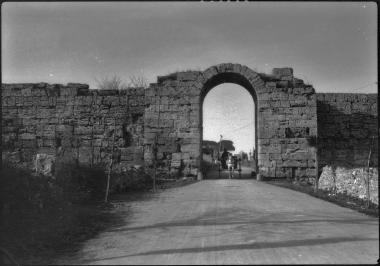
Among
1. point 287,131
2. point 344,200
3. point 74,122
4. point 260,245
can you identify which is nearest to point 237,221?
point 260,245

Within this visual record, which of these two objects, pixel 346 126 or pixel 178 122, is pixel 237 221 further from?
pixel 346 126

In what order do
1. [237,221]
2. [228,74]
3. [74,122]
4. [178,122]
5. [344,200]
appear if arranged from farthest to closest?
[74,122] → [228,74] → [178,122] → [344,200] → [237,221]

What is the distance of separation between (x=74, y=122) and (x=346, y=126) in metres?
11.1

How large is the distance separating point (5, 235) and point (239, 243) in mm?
3725

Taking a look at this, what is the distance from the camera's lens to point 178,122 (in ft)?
52.4

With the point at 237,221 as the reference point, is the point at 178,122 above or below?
above

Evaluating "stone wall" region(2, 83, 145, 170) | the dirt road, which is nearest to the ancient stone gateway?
"stone wall" region(2, 83, 145, 170)

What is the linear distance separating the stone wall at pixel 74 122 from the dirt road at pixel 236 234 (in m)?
5.92

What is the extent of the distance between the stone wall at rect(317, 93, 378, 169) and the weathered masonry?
41 millimetres

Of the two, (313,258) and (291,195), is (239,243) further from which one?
Answer: (291,195)

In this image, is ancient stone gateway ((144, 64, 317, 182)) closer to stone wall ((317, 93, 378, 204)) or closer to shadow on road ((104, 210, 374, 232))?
stone wall ((317, 93, 378, 204))

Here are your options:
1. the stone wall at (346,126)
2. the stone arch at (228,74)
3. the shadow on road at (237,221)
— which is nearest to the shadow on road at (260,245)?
the shadow on road at (237,221)

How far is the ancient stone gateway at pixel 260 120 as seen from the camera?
1562 cm

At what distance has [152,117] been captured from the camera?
16062 millimetres
